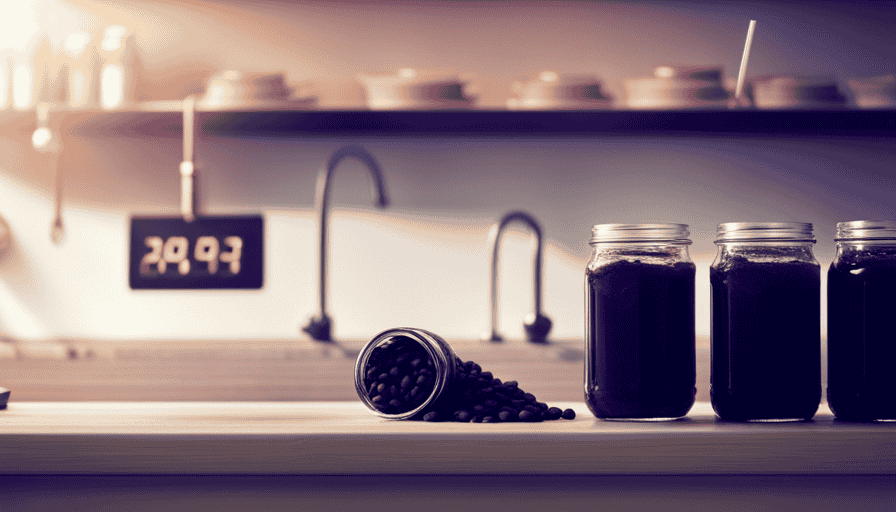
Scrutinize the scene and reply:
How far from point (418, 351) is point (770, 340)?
1.22 feet

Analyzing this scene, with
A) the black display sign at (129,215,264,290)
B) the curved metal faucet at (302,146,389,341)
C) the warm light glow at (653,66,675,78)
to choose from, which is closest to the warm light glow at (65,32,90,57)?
the black display sign at (129,215,264,290)

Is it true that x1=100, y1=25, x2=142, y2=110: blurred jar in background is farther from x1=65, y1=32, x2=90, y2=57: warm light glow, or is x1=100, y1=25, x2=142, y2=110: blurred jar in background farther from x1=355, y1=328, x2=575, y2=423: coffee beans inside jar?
x1=355, y1=328, x2=575, y2=423: coffee beans inside jar

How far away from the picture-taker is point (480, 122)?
7.25ft

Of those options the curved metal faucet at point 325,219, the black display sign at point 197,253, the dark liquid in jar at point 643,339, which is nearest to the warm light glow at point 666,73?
the curved metal faucet at point 325,219

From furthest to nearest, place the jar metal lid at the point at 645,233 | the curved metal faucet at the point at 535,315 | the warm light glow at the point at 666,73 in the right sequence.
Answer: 1. the curved metal faucet at the point at 535,315
2. the warm light glow at the point at 666,73
3. the jar metal lid at the point at 645,233

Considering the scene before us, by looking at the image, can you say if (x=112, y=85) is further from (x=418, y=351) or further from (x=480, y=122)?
(x=418, y=351)

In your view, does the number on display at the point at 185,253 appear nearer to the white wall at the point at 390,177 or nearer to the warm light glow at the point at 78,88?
the white wall at the point at 390,177

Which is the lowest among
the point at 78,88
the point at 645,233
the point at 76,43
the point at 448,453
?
the point at 448,453

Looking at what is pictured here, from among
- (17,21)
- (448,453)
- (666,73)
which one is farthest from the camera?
(17,21)

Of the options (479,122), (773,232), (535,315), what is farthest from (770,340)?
(479,122)

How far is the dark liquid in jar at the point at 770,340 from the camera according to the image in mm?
786

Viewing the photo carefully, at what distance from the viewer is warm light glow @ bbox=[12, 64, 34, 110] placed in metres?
2.23

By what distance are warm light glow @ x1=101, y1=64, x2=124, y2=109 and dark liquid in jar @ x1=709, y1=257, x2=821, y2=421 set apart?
6.35ft

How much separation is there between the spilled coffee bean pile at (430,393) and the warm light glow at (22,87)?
1852mm
